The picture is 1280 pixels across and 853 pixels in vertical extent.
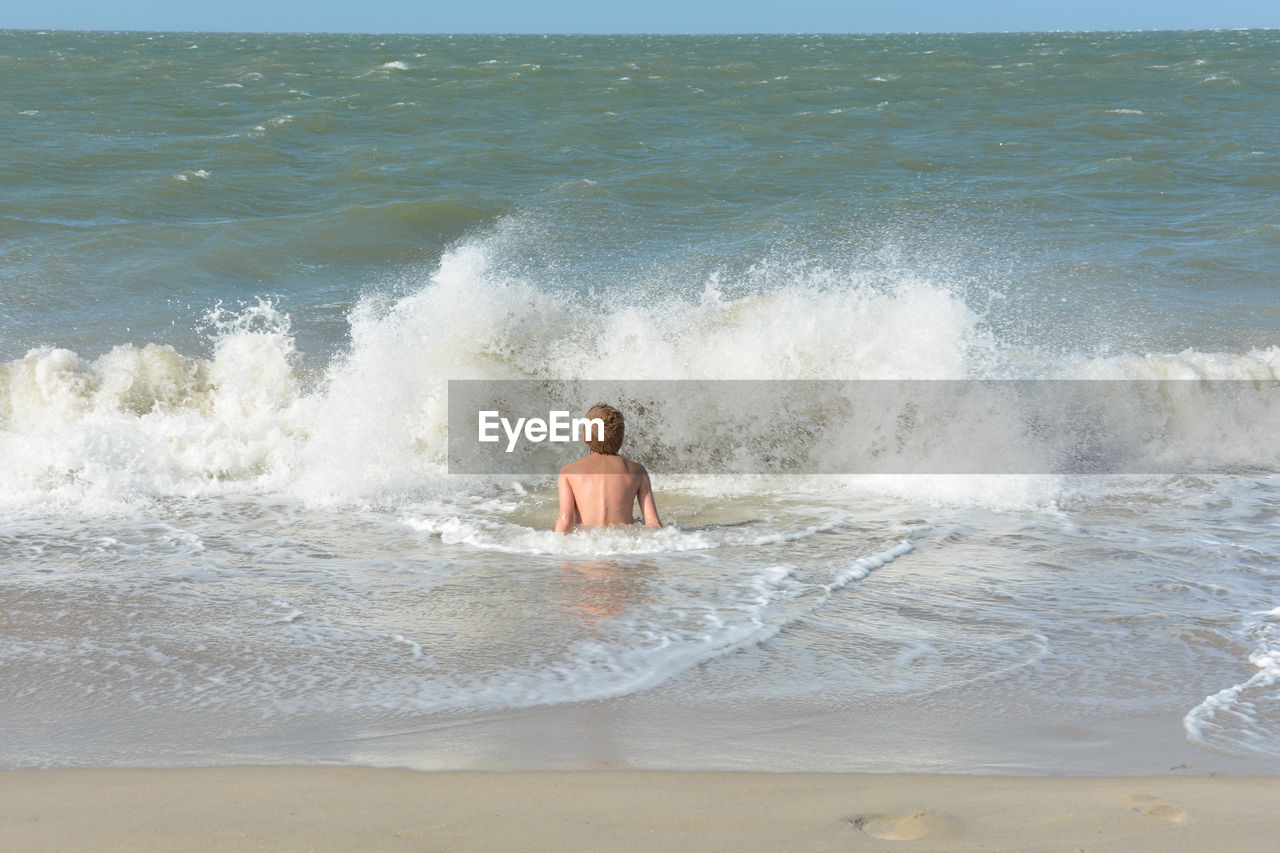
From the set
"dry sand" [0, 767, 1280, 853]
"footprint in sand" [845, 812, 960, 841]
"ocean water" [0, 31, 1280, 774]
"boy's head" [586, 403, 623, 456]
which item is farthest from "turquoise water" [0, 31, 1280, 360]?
"footprint in sand" [845, 812, 960, 841]

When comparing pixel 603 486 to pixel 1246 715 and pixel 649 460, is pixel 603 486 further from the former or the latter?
pixel 1246 715

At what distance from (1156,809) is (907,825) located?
65 centimetres

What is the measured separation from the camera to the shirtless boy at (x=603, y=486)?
18.8 feet

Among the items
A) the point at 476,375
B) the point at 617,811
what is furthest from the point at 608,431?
the point at 617,811

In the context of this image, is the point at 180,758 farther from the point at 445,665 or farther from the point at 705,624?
the point at 705,624

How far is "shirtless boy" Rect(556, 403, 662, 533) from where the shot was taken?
573cm

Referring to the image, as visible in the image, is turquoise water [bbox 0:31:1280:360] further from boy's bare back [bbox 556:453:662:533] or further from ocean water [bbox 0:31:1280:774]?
boy's bare back [bbox 556:453:662:533]

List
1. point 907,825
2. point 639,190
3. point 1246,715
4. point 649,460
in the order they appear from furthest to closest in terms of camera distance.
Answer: point 639,190 → point 649,460 → point 1246,715 → point 907,825

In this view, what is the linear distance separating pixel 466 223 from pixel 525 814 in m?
13.0

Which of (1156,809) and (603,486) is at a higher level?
(603,486)

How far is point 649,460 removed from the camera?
8047 millimetres

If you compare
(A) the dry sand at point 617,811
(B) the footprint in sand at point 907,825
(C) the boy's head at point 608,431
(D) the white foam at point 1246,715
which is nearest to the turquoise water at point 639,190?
(C) the boy's head at point 608,431

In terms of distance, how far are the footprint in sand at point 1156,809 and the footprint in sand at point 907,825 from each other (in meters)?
0.49

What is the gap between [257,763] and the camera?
10.6 ft
